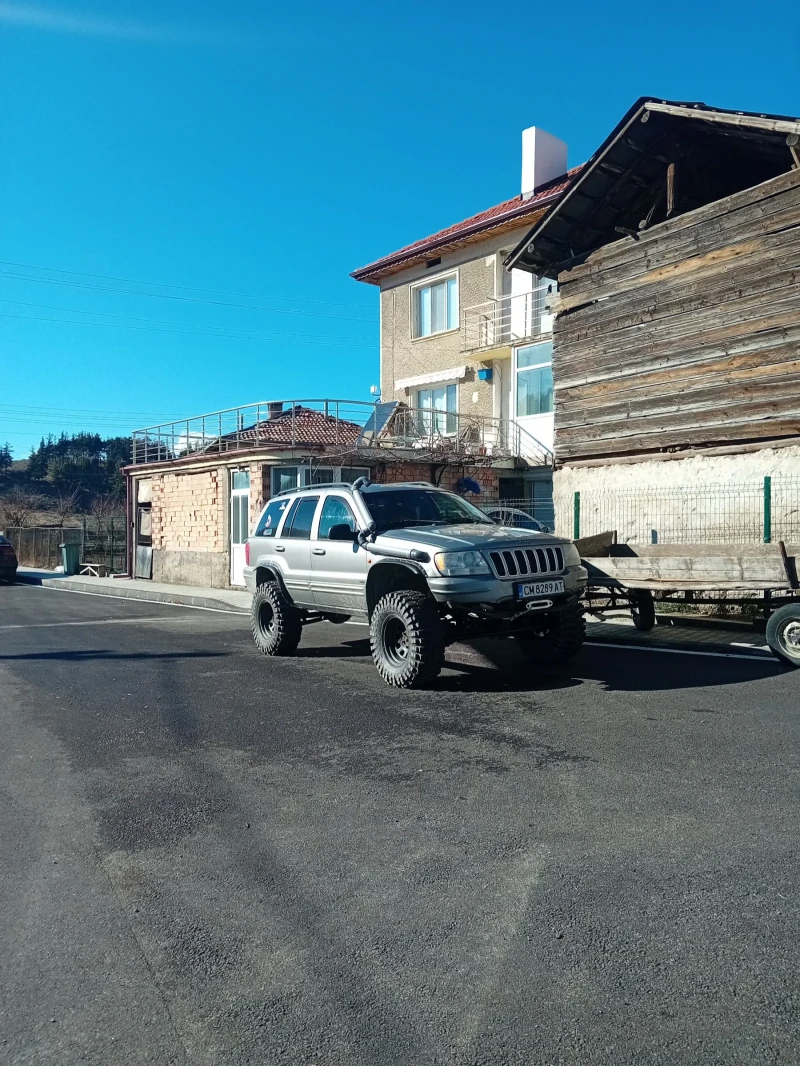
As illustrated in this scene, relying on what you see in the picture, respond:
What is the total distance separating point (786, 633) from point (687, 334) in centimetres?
809

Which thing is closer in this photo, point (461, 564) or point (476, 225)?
point (461, 564)

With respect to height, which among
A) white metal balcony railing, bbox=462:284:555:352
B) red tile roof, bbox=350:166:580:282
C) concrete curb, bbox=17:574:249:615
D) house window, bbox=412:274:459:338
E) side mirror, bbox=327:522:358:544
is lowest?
concrete curb, bbox=17:574:249:615

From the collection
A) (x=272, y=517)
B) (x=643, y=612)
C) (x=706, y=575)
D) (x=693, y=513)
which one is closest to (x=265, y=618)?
(x=272, y=517)

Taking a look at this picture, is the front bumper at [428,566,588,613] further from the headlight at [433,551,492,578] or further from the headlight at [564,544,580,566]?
the headlight at [564,544,580,566]

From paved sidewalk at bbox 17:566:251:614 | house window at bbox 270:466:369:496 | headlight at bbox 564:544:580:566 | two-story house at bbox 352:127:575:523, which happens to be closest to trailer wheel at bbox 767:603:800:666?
headlight at bbox 564:544:580:566

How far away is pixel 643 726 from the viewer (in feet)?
21.3

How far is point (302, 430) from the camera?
864 inches

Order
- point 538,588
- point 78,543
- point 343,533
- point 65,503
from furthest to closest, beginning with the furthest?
point 65,503, point 78,543, point 343,533, point 538,588

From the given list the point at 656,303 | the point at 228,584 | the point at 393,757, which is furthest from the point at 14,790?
the point at 228,584

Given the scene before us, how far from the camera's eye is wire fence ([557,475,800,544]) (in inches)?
520

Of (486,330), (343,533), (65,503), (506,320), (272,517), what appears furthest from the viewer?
(65,503)

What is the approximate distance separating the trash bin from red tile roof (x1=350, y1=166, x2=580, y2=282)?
549 inches

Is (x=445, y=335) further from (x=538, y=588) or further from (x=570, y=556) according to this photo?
(x=538, y=588)

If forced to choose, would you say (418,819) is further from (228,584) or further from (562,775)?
(228,584)
